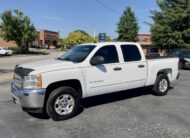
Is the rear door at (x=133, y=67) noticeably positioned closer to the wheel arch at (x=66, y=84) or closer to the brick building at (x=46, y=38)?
the wheel arch at (x=66, y=84)

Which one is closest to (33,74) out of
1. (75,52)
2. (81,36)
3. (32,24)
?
(75,52)

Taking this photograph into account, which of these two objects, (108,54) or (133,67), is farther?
(133,67)

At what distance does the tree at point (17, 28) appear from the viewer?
52.9 meters

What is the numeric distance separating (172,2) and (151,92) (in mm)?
26797

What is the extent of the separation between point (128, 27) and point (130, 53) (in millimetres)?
49223

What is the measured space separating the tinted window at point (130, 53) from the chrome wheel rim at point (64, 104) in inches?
84.7

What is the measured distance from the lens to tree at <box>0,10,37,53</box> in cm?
5288

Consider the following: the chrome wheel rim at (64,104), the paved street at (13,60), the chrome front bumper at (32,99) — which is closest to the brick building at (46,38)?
the paved street at (13,60)

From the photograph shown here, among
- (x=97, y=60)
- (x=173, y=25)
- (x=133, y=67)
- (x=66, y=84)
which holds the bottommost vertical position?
(x=66, y=84)

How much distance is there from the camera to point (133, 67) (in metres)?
8.10

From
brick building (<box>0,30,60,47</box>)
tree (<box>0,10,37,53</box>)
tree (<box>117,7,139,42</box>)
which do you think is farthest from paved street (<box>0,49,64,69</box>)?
brick building (<box>0,30,60,47</box>)

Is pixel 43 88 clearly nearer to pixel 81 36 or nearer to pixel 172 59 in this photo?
pixel 172 59

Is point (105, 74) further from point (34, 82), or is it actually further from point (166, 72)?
point (166, 72)

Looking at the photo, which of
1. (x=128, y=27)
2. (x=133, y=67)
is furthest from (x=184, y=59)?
(x=128, y=27)
